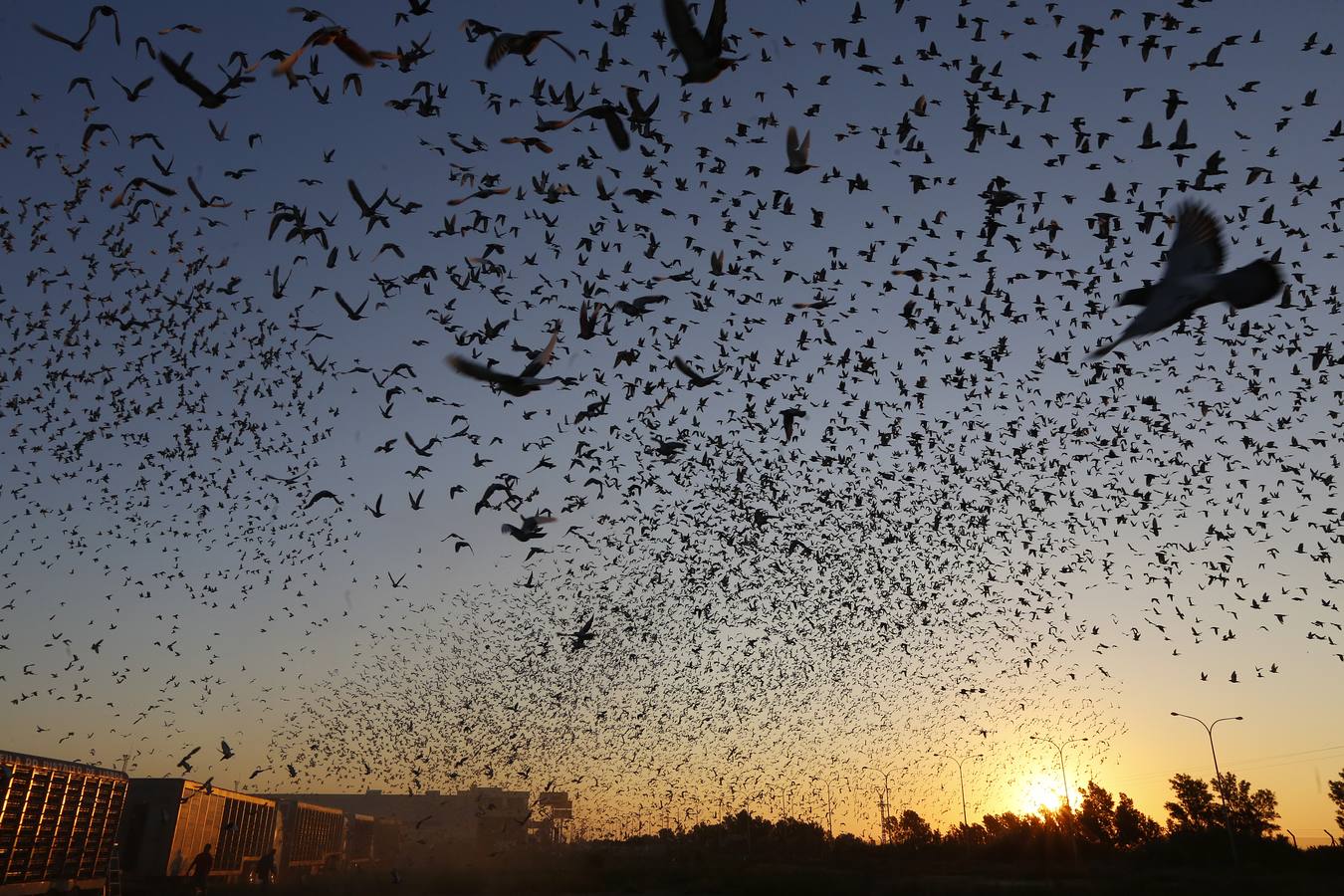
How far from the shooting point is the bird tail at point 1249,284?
9000 mm

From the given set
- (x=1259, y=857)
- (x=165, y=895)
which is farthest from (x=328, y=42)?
(x=1259, y=857)

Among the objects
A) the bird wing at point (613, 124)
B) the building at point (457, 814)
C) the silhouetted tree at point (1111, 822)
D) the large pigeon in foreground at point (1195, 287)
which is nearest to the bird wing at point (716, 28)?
the bird wing at point (613, 124)

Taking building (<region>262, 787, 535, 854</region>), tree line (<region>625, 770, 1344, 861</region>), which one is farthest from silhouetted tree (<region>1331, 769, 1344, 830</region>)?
building (<region>262, 787, 535, 854</region>)

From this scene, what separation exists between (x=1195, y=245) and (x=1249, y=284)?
119cm

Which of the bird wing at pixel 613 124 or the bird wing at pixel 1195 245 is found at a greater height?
the bird wing at pixel 613 124

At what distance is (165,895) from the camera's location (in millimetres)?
28562

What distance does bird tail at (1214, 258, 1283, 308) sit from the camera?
900 centimetres

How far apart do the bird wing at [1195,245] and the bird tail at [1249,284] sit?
1.43 ft

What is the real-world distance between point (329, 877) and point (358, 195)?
A: 4343cm

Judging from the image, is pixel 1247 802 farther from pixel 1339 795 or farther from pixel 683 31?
pixel 683 31

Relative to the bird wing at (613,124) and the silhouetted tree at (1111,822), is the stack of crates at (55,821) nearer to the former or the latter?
the bird wing at (613,124)

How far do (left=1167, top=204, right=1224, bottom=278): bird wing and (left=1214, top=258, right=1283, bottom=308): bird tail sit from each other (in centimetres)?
43

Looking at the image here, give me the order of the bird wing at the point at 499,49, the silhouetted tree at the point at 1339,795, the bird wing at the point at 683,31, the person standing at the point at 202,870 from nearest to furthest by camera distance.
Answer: the bird wing at the point at 683,31 → the bird wing at the point at 499,49 → the person standing at the point at 202,870 → the silhouetted tree at the point at 1339,795

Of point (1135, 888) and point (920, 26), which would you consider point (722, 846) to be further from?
point (920, 26)
